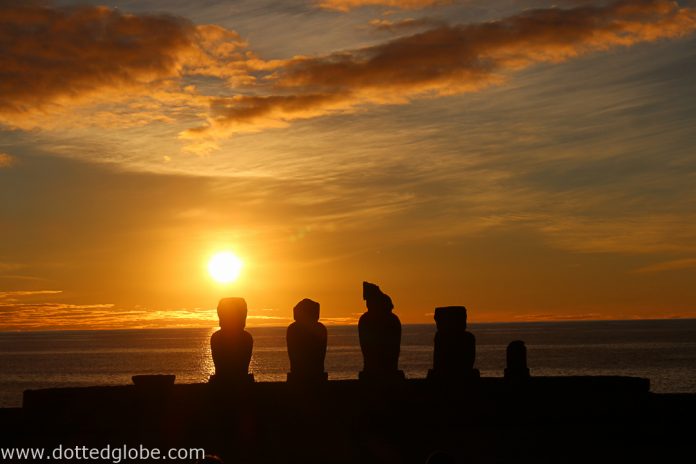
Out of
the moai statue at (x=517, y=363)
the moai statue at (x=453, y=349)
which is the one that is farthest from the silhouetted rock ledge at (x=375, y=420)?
the moai statue at (x=517, y=363)

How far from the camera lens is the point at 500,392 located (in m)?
24.0

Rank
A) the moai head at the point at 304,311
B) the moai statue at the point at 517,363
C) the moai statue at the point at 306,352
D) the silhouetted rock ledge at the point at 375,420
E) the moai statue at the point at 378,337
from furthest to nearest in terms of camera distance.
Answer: the moai statue at the point at 517,363
the moai head at the point at 304,311
the moai statue at the point at 306,352
the moai statue at the point at 378,337
the silhouetted rock ledge at the point at 375,420

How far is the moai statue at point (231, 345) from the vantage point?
81.9 feet

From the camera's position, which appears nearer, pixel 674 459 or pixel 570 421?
pixel 674 459

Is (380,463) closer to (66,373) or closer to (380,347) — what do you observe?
(380,347)

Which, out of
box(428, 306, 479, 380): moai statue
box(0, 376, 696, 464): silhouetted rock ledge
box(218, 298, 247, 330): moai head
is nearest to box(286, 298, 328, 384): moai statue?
box(0, 376, 696, 464): silhouetted rock ledge

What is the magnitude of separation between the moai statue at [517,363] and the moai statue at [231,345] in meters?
7.20

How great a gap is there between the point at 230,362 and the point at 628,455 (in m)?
10.8

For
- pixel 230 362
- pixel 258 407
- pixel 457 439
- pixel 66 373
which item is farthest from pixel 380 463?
pixel 66 373

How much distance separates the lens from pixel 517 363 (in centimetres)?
2588

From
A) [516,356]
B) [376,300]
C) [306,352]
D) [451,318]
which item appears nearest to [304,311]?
[306,352]

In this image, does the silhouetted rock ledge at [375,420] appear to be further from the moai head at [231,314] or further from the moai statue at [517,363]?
the moai head at [231,314]

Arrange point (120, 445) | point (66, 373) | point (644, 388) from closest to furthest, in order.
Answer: point (120, 445), point (644, 388), point (66, 373)

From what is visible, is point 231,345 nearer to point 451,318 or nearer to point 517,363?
point 451,318
